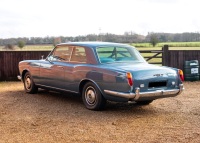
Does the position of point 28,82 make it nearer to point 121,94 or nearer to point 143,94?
point 121,94

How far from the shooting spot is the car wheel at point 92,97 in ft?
25.4

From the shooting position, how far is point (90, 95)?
7996mm

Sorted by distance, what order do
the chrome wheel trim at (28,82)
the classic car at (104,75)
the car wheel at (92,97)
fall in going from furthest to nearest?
the chrome wheel trim at (28,82)
the car wheel at (92,97)
the classic car at (104,75)

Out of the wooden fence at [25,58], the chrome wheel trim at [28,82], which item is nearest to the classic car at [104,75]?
the chrome wheel trim at [28,82]

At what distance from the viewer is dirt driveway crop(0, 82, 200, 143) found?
576 cm

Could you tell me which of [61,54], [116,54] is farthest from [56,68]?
[116,54]

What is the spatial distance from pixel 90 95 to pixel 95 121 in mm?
1166

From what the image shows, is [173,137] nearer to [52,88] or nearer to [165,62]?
[52,88]

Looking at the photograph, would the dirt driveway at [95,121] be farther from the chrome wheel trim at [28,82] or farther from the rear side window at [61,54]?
the rear side window at [61,54]

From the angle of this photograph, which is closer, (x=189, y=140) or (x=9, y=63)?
(x=189, y=140)

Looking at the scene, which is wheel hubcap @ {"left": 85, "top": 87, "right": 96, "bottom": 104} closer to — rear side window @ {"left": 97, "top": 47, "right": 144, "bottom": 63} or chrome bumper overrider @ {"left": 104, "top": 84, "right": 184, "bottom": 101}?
chrome bumper overrider @ {"left": 104, "top": 84, "right": 184, "bottom": 101}

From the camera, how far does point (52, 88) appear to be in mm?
9242

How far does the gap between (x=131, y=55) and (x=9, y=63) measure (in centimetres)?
796

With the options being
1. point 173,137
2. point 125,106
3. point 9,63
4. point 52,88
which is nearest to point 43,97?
point 52,88
